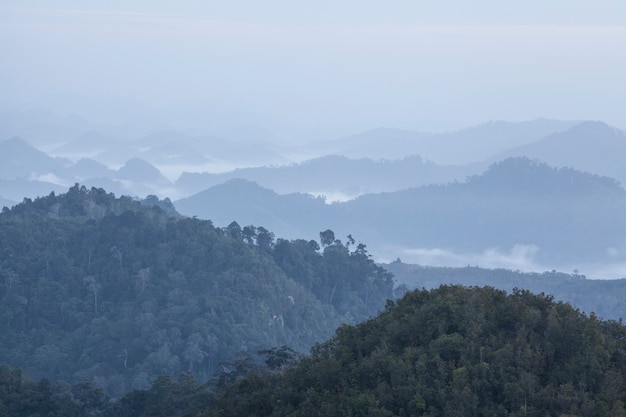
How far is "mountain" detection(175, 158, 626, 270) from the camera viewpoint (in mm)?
87750

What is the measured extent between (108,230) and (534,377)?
84.0 feet

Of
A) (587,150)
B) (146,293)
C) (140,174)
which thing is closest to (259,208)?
(140,174)

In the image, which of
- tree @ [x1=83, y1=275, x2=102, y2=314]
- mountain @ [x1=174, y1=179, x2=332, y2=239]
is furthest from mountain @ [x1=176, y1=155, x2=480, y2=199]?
tree @ [x1=83, y1=275, x2=102, y2=314]

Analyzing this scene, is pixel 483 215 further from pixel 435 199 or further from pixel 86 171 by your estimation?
pixel 86 171

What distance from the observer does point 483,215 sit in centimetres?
9488

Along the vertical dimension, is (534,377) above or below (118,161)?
below

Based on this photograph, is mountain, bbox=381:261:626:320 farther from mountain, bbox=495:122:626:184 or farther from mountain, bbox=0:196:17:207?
mountain, bbox=495:122:626:184

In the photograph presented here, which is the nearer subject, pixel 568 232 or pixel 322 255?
pixel 322 255

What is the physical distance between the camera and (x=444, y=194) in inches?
4021

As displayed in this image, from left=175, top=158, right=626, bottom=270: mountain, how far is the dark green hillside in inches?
2867

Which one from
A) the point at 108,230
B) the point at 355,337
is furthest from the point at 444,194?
the point at 355,337

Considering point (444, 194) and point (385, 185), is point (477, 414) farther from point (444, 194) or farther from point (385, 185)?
point (385, 185)

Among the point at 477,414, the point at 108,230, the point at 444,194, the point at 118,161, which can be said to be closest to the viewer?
the point at 477,414

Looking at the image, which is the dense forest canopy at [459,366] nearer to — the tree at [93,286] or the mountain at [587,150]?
the tree at [93,286]
